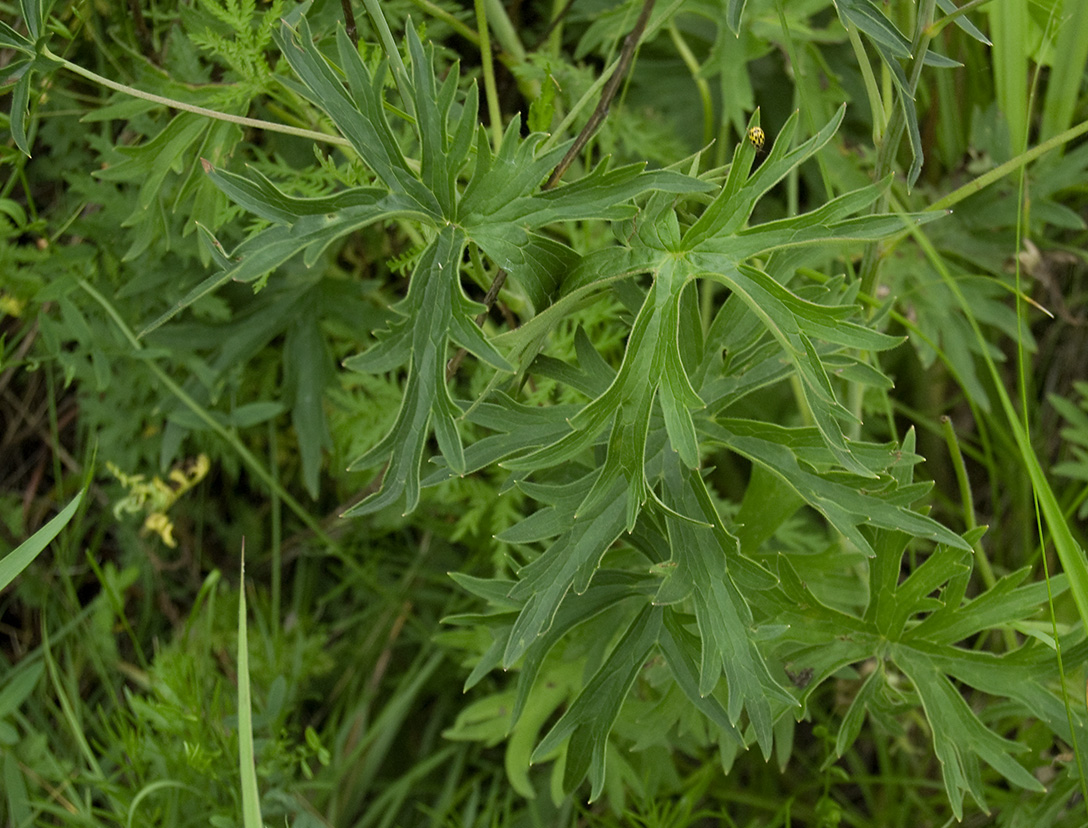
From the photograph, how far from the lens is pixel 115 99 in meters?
1.37

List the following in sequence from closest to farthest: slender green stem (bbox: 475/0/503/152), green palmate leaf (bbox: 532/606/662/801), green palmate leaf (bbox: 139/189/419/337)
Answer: green palmate leaf (bbox: 139/189/419/337), green palmate leaf (bbox: 532/606/662/801), slender green stem (bbox: 475/0/503/152)

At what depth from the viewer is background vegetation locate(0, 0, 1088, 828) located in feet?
2.90

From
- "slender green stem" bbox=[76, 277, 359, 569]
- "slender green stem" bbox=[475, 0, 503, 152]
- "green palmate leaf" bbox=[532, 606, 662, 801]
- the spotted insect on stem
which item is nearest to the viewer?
the spotted insect on stem

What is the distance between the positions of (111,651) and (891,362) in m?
1.70

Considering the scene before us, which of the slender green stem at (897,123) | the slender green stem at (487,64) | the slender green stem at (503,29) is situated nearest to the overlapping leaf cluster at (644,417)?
the slender green stem at (897,123)

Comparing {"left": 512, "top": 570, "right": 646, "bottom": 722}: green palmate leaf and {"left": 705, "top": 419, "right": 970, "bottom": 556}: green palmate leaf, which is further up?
{"left": 705, "top": 419, "right": 970, "bottom": 556}: green palmate leaf

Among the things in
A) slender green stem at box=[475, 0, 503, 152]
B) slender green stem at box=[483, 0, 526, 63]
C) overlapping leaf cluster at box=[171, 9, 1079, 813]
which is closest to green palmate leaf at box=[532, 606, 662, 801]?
overlapping leaf cluster at box=[171, 9, 1079, 813]

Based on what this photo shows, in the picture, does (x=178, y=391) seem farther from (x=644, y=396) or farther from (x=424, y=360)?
(x=644, y=396)

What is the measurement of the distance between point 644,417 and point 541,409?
0.62ft

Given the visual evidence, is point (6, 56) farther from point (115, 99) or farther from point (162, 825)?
point (162, 825)

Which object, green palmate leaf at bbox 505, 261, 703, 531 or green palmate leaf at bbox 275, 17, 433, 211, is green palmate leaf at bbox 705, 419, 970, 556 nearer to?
green palmate leaf at bbox 505, 261, 703, 531

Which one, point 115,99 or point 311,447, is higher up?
point 115,99

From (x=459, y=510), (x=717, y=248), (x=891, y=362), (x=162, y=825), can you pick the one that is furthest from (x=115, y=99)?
(x=891, y=362)

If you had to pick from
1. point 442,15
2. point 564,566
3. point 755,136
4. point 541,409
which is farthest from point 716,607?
point 442,15
